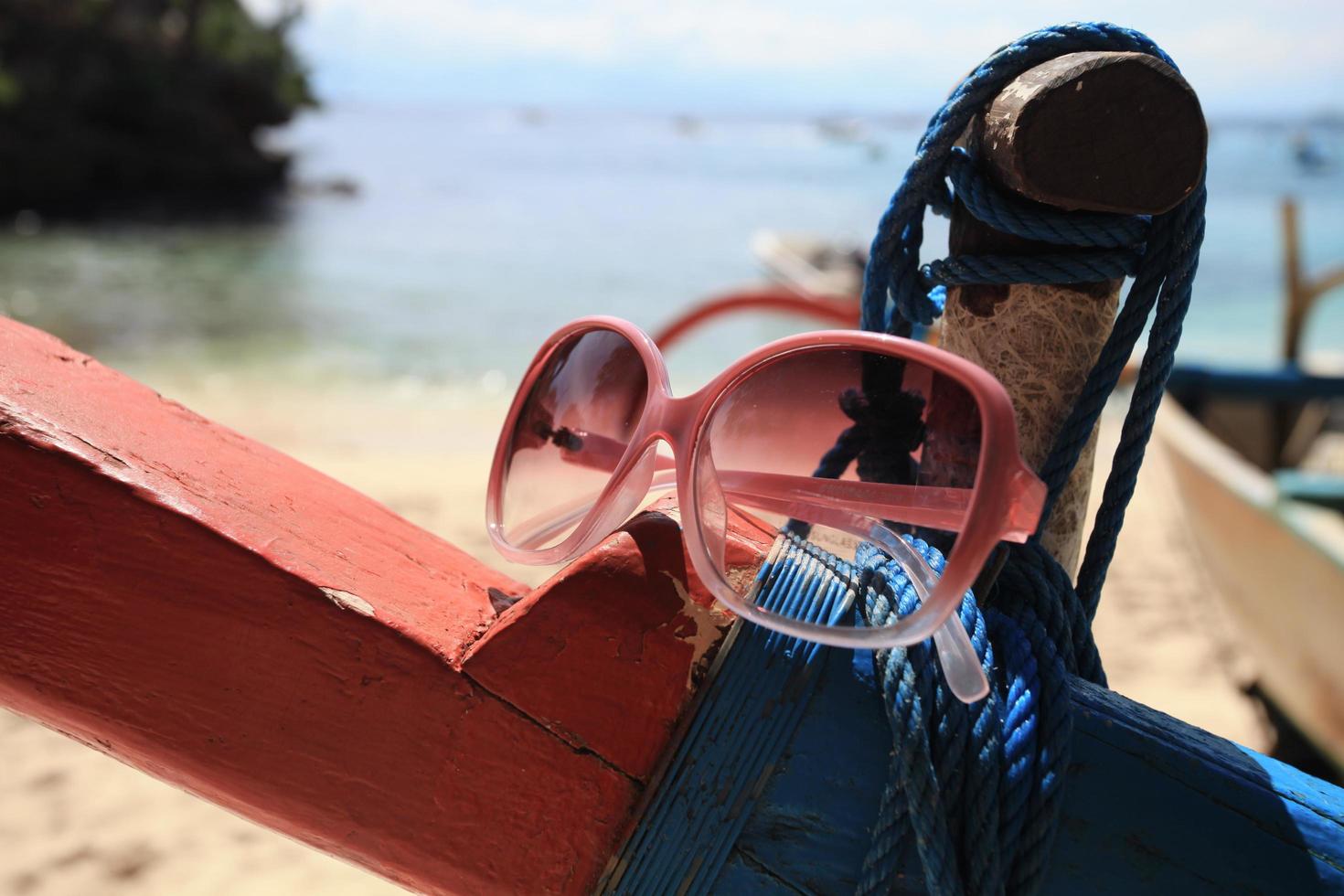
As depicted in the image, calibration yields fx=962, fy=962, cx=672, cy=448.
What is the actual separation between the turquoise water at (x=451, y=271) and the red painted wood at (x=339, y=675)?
1.71 ft

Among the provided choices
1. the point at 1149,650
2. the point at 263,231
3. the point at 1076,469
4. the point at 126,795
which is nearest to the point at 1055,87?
the point at 1076,469

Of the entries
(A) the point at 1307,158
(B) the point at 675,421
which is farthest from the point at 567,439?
(A) the point at 1307,158

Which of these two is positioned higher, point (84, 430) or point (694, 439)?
point (694, 439)

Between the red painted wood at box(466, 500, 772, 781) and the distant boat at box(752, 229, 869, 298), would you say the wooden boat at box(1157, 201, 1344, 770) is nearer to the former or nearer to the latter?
the red painted wood at box(466, 500, 772, 781)

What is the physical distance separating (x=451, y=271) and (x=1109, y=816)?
18.8 m

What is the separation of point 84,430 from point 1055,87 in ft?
2.44

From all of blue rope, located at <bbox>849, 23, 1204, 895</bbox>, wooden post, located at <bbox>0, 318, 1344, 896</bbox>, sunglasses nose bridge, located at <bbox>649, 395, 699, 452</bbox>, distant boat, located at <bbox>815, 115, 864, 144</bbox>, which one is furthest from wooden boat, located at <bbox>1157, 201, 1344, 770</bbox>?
distant boat, located at <bbox>815, 115, 864, 144</bbox>

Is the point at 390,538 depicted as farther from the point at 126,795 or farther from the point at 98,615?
the point at 126,795

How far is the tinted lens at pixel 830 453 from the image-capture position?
721 millimetres

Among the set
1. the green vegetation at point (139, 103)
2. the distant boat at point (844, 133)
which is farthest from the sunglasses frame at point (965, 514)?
the distant boat at point (844, 133)

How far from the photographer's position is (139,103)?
25391 mm

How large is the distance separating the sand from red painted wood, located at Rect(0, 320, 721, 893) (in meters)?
2.37

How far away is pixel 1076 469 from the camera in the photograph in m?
0.89

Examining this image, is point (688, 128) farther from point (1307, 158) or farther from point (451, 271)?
point (451, 271)
